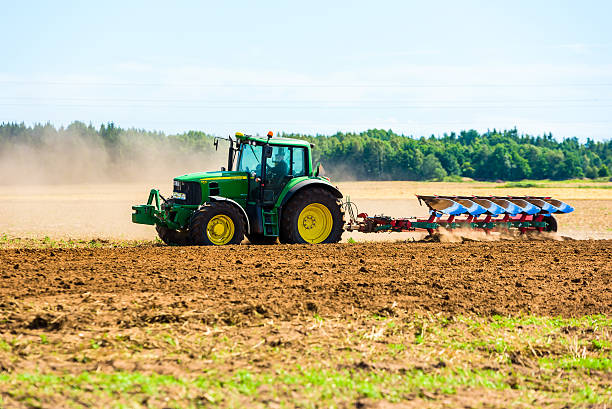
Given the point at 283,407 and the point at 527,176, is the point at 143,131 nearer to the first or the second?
the point at 527,176

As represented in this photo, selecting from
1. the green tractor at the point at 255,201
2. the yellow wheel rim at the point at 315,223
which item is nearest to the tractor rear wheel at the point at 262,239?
the green tractor at the point at 255,201

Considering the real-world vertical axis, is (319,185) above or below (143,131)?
below

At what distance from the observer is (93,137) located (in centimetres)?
6488

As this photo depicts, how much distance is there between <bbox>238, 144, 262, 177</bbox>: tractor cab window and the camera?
15055 millimetres

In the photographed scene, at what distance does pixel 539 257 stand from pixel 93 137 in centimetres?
5801

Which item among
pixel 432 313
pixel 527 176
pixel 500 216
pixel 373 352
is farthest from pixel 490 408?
pixel 527 176

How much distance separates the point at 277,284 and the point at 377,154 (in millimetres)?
84759

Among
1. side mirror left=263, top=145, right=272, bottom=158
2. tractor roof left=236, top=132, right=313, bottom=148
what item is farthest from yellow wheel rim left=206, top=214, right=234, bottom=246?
tractor roof left=236, top=132, right=313, bottom=148

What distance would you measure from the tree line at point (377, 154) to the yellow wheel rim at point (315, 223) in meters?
33.8

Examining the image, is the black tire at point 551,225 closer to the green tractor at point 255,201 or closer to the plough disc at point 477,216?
the plough disc at point 477,216

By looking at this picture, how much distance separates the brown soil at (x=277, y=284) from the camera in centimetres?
787

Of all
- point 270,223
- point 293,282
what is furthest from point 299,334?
point 270,223

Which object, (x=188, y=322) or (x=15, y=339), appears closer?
(x=15, y=339)

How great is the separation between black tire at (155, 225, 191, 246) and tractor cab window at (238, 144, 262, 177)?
199 cm
